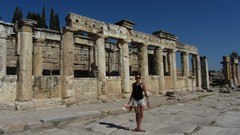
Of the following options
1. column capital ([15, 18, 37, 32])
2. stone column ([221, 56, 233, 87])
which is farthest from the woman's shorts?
stone column ([221, 56, 233, 87])

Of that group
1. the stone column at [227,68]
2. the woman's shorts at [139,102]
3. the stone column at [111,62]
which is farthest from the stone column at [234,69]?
the woman's shorts at [139,102]

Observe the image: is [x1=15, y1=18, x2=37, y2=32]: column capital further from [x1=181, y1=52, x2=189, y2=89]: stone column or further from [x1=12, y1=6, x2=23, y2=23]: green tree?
[x1=12, y1=6, x2=23, y2=23]: green tree

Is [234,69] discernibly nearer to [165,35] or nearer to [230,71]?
[230,71]

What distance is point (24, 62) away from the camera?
27.8 ft

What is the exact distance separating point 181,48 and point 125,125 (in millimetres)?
13016

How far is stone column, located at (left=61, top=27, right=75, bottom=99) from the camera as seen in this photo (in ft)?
30.8

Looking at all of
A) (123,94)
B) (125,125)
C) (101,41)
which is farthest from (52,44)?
(125,125)

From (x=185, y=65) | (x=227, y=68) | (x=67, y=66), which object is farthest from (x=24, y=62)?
(x=227, y=68)

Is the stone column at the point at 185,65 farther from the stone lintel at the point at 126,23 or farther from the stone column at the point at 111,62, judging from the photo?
the stone lintel at the point at 126,23

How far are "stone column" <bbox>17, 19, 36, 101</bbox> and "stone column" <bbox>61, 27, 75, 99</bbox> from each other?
1.41 meters

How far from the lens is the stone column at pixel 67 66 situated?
30.8ft

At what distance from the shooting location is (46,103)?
8.80 metres

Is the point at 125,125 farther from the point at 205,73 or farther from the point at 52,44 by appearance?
the point at 205,73

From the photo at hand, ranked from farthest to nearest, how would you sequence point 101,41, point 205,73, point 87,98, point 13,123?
1. point 205,73
2. point 101,41
3. point 87,98
4. point 13,123
